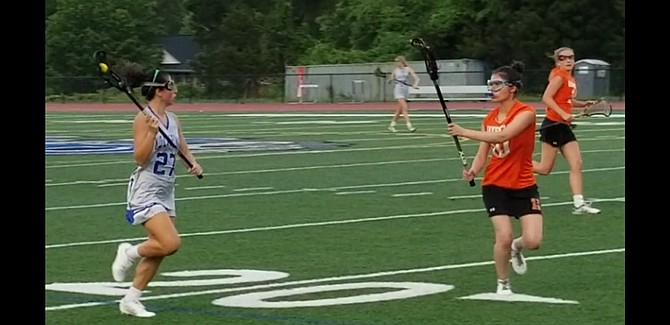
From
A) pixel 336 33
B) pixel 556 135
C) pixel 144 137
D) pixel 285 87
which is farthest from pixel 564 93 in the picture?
pixel 336 33

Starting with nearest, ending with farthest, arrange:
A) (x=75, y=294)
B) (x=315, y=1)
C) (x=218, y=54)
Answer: (x=75, y=294)
(x=218, y=54)
(x=315, y=1)

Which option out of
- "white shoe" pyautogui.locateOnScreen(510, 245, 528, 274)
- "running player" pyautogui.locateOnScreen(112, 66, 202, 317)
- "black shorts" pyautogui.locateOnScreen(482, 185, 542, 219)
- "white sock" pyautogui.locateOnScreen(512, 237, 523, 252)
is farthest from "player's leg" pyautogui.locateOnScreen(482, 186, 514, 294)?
"running player" pyautogui.locateOnScreen(112, 66, 202, 317)

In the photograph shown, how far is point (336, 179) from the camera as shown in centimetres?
1948

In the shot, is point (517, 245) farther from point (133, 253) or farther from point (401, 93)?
point (401, 93)

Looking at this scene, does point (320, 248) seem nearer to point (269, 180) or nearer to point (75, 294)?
point (75, 294)

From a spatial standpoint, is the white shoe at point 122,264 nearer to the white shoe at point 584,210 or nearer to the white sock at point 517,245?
the white sock at point 517,245

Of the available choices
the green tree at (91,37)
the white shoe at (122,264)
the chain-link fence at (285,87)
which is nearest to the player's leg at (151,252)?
the white shoe at (122,264)

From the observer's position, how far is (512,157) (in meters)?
10.4

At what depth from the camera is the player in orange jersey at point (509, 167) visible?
404 inches

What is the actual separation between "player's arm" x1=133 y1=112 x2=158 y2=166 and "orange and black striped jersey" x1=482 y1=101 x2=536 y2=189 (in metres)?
2.32

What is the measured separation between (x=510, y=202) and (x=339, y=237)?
328cm
